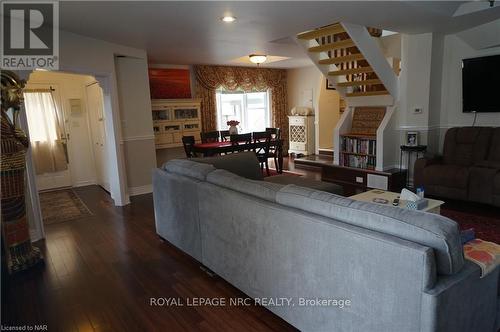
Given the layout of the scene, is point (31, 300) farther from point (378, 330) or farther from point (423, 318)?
point (423, 318)

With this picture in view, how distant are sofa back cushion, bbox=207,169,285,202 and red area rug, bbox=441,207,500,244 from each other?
8.16 ft

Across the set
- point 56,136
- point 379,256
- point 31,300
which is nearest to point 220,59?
point 56,136

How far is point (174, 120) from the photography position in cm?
702

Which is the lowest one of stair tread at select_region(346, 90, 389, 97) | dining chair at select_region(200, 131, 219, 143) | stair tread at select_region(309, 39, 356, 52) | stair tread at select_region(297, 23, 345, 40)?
dining chair at select_region(200, 131, 219, 143)

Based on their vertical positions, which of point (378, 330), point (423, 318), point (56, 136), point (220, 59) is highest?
point (220, 59)

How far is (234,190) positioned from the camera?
7.69 ft

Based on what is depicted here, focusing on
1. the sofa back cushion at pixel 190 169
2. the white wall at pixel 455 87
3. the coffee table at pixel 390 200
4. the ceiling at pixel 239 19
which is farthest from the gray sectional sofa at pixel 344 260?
the white wall at pixel 455 87

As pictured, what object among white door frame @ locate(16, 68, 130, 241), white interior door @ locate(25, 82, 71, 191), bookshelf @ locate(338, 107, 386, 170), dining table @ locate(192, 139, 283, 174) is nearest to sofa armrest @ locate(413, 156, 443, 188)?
bookshelf @ locate(338, 107, 386, 170)

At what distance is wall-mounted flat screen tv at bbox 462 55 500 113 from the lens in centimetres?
448

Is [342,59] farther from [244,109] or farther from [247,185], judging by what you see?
[244,109]

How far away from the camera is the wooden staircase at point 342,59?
15.5 ft

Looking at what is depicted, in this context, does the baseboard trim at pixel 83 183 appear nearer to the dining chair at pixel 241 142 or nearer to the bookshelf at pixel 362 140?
the dining chair at pixel 241 142

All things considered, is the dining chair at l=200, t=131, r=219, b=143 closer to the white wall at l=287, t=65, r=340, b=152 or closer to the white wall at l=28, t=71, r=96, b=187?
the white wall at l=28, t=71, r=96, b=187

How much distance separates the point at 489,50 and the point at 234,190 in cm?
454
